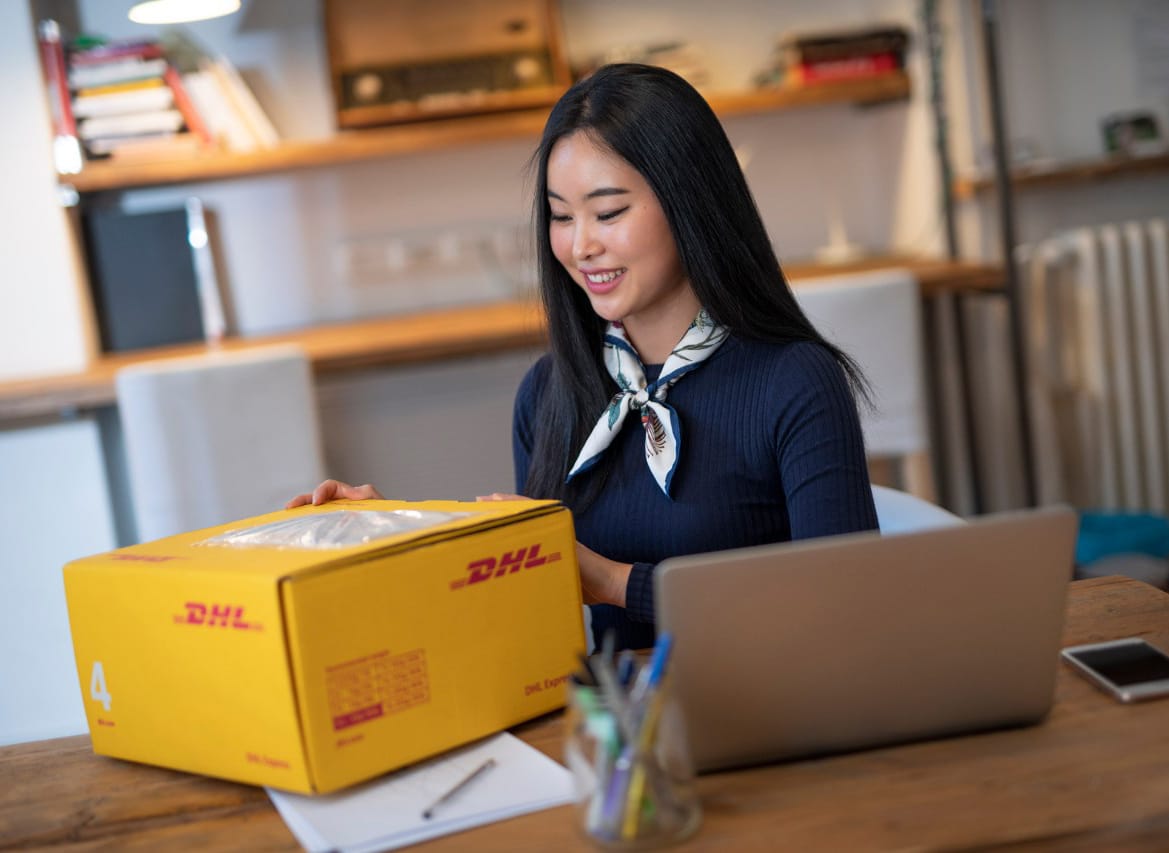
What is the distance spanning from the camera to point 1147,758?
942mm

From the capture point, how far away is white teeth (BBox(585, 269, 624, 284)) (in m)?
1.52

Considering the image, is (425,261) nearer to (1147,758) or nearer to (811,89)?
(811,89)

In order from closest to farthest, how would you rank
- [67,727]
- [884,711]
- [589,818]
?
1. [589,818]
2. [884,711]
3. [67,727]

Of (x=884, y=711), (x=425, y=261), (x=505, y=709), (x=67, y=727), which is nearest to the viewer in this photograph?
(x=884, y=711)

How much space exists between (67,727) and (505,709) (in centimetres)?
232

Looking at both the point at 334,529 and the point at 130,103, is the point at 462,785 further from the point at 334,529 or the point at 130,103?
the point at 130,103

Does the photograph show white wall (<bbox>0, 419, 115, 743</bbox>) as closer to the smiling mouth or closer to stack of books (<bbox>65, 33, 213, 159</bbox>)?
stack of books (<bbox>65, 33, 213, 159</bbox>)

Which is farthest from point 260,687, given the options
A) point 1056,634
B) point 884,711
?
point 1056,634

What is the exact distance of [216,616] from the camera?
1.00m

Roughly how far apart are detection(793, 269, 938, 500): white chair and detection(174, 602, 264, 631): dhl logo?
1.87m

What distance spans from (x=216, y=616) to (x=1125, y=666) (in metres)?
0.75

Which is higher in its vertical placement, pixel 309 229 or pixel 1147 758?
pixel 309 229

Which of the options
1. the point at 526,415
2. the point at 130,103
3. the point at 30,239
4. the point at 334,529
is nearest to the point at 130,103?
the point at 130,103

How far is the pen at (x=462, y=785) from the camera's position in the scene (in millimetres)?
951
